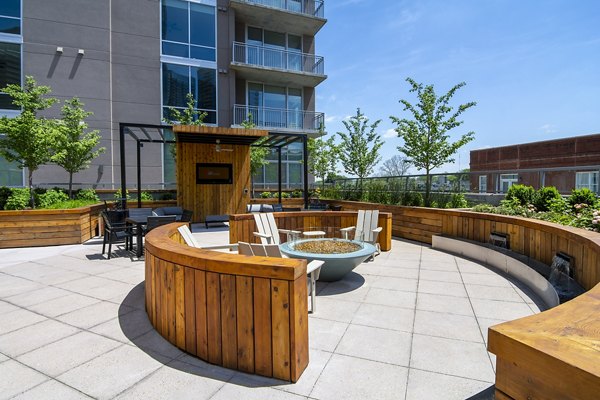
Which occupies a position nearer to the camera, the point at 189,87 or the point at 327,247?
the point at 327,247

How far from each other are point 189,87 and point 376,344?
16365 mm

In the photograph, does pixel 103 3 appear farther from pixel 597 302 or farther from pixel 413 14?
pixel 597 302

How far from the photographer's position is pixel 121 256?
661 centimetres

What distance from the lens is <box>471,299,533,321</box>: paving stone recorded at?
12.1 feet

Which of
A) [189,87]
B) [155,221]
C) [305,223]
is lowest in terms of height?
[305,223]

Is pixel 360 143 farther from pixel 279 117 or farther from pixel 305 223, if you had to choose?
pixel 305 223

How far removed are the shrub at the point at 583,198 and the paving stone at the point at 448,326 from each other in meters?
4.61

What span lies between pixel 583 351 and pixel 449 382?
1607 mm

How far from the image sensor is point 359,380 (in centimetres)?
244

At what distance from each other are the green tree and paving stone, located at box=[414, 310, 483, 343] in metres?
13.0

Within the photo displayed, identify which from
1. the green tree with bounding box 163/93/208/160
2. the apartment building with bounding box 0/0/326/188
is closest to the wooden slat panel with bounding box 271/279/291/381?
the green tree with bounding box 163/93/208/160

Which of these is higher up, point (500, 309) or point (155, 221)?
point (155, 221)

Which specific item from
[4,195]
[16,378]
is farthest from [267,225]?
[4,195]

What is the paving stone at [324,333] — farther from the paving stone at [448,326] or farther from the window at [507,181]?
the window at [507,181]
